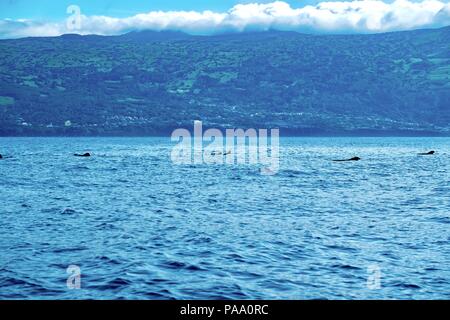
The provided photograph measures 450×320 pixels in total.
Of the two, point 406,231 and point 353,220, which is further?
point 353,220

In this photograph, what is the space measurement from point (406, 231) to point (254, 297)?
1909 centimetres

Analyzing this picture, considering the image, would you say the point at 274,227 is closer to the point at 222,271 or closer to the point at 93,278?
the point at 222,271

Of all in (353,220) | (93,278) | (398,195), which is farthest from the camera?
(398,195)

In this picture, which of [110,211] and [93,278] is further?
[110,211]

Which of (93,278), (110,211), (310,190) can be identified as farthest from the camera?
(310,190)

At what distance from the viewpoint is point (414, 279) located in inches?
1068

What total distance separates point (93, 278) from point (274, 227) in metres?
16.9

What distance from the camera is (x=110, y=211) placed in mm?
50125

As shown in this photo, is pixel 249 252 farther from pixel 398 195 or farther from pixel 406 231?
pixel 398 195

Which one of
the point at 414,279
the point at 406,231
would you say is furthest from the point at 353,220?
the point at 414,279
